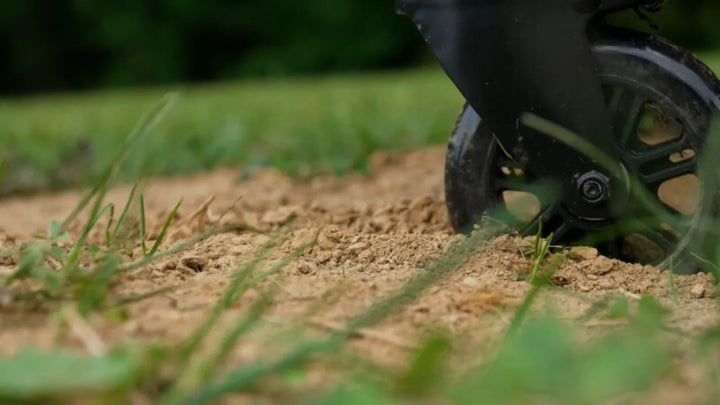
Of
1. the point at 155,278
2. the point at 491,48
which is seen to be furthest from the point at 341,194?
the point at 155,278

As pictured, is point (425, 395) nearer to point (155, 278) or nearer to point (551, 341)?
point (551, 341)

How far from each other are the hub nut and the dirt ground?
0.33 ft

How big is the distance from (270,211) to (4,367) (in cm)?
175

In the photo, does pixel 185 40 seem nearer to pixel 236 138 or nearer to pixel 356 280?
pixel 236 138

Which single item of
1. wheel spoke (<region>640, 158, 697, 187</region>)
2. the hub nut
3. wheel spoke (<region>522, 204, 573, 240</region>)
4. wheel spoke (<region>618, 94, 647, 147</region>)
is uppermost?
wheel spoke (<region>618, 94, 647, 147</region>)

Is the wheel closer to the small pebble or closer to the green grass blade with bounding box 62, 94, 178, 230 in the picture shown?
the small pebble

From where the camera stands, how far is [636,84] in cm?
193

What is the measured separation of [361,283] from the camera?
1573 millimetres

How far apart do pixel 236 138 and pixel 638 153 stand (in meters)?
3.21

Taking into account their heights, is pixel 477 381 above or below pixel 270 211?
above

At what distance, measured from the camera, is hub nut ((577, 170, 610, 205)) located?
1957 mm

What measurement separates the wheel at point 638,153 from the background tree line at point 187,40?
17.2m

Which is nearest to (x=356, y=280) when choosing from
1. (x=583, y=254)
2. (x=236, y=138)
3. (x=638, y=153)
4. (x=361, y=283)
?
(x=361, y=283)

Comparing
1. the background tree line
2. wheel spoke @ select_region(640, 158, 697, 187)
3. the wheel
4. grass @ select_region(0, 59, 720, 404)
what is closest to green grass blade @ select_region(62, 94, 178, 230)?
grass @ select_region(0, 59, 720, 404)
